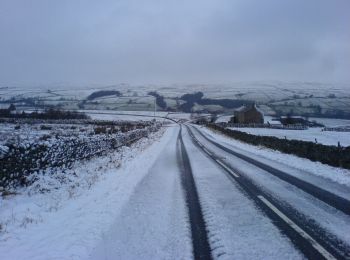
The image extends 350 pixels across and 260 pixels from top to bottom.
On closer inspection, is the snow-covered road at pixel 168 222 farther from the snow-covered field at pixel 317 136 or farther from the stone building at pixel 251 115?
the stone building at pixel 251 115

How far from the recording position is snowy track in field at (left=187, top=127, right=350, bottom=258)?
651cm

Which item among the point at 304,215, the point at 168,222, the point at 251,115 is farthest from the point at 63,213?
the point at 251,115

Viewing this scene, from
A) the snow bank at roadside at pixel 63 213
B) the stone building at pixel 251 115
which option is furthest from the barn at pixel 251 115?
the snow bank at roadside at pixel 63 213

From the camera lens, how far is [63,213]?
938 centimetres

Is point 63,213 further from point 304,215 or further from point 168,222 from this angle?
point 304,215

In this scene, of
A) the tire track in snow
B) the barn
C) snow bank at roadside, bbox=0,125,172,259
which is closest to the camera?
the tire track in snow

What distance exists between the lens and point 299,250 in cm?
634

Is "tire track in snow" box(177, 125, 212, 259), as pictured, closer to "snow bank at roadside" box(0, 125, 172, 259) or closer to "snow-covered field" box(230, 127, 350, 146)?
"snow bank at roadside" box(0, 125, 172, 259)

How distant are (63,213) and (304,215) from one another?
5.63 meters

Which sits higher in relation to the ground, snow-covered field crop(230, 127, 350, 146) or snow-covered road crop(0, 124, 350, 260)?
snow-covered road crop(0, 124, 350, 260)

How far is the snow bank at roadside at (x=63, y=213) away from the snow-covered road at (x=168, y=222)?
0.8 inches

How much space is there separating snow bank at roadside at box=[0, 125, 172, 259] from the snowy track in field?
3.67m

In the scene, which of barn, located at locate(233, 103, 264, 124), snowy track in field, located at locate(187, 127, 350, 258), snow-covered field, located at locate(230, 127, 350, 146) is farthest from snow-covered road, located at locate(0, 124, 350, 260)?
barn, located at locate(233, 103, 264, 124)

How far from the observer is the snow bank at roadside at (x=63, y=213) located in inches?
267
